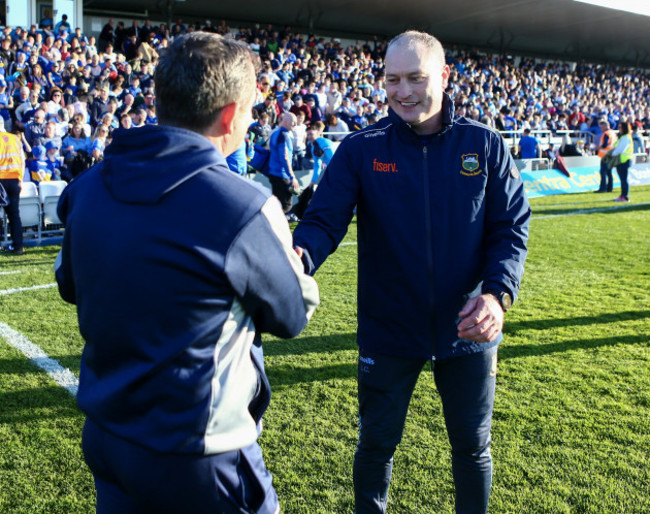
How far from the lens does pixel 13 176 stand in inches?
341

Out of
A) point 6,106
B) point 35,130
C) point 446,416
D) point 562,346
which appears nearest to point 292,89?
point 6,106

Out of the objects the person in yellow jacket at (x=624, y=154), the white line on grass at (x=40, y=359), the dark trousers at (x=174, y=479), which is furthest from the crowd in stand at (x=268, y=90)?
the person in yellow jacket at (x=624, y=154)

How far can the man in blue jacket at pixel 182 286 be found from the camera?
52.0 inches

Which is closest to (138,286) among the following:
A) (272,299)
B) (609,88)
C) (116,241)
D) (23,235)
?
(116,241)

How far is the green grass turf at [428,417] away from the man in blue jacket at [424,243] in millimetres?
803

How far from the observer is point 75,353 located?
4.93 m

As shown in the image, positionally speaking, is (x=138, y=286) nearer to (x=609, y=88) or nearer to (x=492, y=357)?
Answer: (x=492, y=357)

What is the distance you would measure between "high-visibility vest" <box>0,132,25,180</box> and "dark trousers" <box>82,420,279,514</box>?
8.03m

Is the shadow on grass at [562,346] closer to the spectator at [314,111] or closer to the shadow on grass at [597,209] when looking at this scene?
the shadow on grass at [597,209]

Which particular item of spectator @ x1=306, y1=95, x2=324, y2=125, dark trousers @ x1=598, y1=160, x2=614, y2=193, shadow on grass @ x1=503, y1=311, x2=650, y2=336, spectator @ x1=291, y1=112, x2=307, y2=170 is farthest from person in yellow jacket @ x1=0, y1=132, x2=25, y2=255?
dark trousers @ x1=598, y1=160, x2=614, y2=193

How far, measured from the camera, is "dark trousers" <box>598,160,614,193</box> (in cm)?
1611

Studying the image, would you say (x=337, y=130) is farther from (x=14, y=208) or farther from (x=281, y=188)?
(x=14, y=208)

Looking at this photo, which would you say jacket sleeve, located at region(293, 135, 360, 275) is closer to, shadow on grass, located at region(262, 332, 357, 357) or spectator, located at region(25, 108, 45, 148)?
shadow on grass, located at region(262, 332, 357, 357)

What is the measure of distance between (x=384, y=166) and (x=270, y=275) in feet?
3.59
